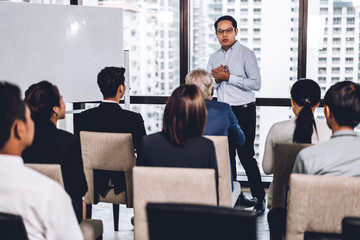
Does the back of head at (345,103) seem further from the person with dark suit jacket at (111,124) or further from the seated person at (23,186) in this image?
the person with dark suit jacket at (111,124)

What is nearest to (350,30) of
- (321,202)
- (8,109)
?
(321,202)

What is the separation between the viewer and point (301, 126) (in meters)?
2.46

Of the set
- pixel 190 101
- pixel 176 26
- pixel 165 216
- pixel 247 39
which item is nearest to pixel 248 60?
pixel 247 39

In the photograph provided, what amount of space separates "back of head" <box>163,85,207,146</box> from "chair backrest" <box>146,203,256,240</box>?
0.66m

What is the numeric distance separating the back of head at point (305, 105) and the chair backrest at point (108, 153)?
105cm

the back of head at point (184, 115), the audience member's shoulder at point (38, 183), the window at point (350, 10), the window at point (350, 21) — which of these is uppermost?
the window at point (350, 10)

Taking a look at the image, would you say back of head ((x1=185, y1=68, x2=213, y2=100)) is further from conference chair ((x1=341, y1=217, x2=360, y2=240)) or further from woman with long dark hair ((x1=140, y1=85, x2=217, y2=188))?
conference chair ((x1=341, y1=217, x2=360, y2=240))

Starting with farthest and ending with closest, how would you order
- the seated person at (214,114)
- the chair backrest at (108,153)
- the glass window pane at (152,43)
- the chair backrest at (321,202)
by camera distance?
the glass window pane at (152,43), the seated person at (214,114), the chair backrest at (108,153), the chair backrest at (321,202)

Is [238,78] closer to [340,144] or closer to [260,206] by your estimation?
[260,206]

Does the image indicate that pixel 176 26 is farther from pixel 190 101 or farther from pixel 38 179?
pixel 38 179

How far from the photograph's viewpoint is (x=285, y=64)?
4.52 m

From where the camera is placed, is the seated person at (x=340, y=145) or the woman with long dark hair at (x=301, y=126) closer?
the seated person at (x=340, y=145)

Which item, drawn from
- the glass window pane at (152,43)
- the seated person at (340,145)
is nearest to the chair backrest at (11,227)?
the seated person at (340,145)

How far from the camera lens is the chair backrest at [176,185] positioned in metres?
1.58
